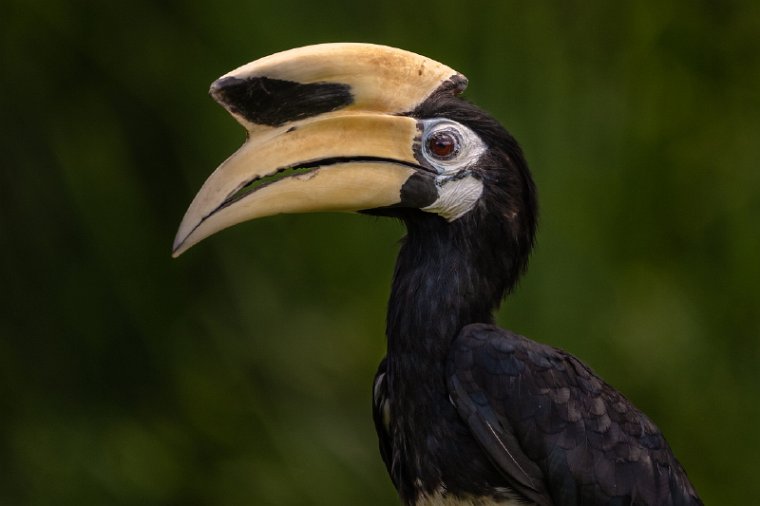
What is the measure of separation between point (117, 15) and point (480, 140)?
199 cm

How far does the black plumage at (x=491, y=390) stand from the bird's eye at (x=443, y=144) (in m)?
0.05

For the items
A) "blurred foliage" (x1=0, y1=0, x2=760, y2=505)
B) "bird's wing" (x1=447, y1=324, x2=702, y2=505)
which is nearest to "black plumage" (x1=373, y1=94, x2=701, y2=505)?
"bird's wing" (x1=447, y1=324, x2=702, y2=505)

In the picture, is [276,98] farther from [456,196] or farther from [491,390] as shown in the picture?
[491,390]

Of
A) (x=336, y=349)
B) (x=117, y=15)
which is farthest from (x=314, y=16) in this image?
(x=336, y=349)

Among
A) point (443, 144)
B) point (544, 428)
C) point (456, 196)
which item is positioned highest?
point (443, 144)

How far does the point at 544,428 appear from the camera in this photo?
8.13 ft

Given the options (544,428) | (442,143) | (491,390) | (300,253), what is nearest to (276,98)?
(442,143)

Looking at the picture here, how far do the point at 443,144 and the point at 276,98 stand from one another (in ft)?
1.16

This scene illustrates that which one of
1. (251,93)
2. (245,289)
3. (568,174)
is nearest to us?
(251,93)

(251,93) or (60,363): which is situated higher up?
(251,93)

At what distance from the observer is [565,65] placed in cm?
388

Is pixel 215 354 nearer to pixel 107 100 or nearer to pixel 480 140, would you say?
pixel 107 100

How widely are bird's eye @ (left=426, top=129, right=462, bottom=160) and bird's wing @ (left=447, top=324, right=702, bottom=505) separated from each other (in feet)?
1.19

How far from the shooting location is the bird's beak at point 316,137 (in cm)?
243
